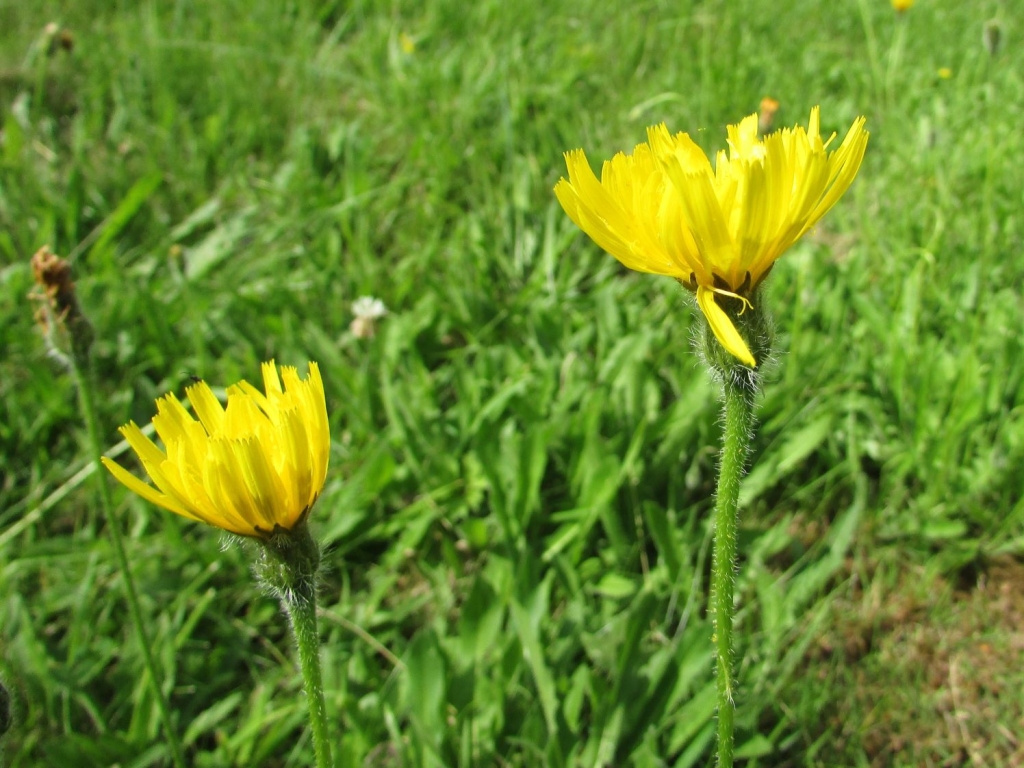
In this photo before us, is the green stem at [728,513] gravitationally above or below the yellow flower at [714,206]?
below

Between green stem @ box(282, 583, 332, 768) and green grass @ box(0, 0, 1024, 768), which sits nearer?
green stem @ box(282, 583, 332, 768)

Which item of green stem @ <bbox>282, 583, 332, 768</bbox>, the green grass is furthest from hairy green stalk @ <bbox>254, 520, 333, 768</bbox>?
the green grass

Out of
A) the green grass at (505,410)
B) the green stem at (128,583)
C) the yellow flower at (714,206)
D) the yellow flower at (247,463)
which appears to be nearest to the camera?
the yellow flower at (714,206)

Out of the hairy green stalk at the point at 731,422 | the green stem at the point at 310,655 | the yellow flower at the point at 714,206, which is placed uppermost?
the yellow flower at the point at 714,206

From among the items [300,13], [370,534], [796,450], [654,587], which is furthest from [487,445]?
[300,13]

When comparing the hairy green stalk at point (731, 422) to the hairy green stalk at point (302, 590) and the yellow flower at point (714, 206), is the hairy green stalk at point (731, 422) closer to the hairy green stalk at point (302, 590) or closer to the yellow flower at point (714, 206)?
the yellow flower at point (714, 206)

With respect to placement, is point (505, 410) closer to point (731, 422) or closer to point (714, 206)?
point (731, 422)

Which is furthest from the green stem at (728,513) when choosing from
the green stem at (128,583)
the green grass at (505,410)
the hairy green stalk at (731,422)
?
the green stem at (128,583)

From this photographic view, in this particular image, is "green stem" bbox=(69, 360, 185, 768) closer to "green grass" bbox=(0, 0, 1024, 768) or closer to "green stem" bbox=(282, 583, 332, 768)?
"green grass" bbox=(0, 0, 1024, 768)
